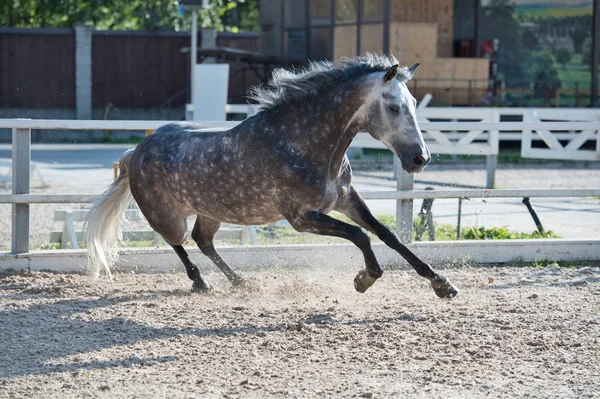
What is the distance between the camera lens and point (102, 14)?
31.1 metres

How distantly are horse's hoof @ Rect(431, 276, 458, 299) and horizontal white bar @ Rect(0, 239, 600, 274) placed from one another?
193 cm

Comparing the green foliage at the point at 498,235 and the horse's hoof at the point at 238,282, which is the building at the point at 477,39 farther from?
the horse's hoof at the point at 238,282

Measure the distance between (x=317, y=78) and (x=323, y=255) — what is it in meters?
2.36

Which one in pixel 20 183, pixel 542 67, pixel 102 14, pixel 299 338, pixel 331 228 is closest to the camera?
pixel 299 338

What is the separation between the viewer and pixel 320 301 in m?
6.82

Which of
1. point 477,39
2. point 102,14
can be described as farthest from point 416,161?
point 102,14

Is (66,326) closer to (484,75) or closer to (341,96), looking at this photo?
(341,96)

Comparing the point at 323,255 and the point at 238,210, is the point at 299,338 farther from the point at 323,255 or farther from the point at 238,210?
the point at 323,255

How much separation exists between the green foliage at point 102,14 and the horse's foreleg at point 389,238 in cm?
2475

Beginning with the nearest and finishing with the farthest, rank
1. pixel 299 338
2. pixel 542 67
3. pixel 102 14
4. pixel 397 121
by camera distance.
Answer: pixel 299 338 → pixel 397 121 → pixel 542 67 → pixel 102 14

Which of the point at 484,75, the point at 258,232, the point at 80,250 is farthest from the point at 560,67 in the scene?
the point at 80,250

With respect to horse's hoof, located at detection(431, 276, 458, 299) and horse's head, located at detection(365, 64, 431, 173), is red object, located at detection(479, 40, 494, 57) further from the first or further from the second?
horse's head, located at detection(365, 64, 431, 173)

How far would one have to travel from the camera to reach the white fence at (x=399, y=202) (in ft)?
25.9

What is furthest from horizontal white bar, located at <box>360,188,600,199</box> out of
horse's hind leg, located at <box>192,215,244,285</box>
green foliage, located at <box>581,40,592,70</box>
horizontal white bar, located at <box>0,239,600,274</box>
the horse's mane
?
green foliage, located at <box>581,40,592,70</box>
